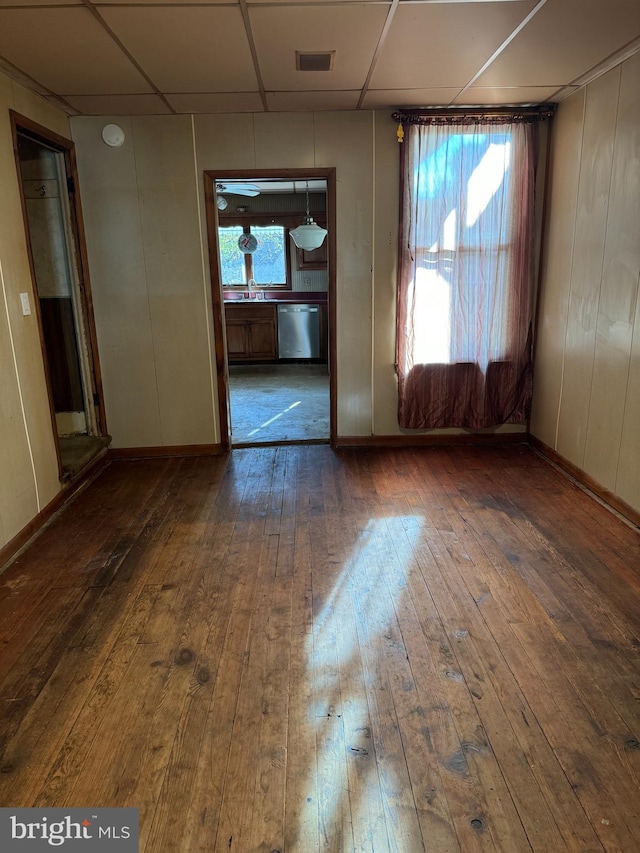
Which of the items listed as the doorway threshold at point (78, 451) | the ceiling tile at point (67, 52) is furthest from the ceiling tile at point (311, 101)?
the doorway threshold at point (78, 451)

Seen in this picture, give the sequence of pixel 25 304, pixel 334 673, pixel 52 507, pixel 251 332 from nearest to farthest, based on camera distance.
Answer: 1. pixel 334 673
2. pixel 25 304
3. pixel 52 507
4. pixel 251 332

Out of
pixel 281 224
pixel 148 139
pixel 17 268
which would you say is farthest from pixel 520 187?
pixel 281 224

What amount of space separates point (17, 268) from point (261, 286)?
658 centimetres

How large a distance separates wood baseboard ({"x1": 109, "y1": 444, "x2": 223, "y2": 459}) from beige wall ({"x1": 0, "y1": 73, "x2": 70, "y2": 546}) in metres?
1.08

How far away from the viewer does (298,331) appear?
9133 millimetres

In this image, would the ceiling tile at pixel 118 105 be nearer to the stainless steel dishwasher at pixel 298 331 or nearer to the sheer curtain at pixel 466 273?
the sheer curtain at pixel 466 273

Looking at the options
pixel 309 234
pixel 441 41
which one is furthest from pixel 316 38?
pixel 309 234

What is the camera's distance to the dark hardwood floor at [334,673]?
1.61m

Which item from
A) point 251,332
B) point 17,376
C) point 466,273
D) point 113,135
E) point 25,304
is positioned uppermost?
point 113,135

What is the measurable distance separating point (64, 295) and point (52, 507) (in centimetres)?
170

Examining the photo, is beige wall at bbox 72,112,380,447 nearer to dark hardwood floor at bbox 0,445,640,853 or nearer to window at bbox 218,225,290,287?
dark hardwood floor at bbox 0,445,640,853

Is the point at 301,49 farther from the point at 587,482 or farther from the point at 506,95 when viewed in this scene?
the point at 587,482

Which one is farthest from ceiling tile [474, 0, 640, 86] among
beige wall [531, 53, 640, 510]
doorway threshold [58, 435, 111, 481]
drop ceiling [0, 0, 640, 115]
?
doorway threshold [58, 435, 111, 481]

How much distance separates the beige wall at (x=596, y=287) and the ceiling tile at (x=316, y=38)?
1484mm
